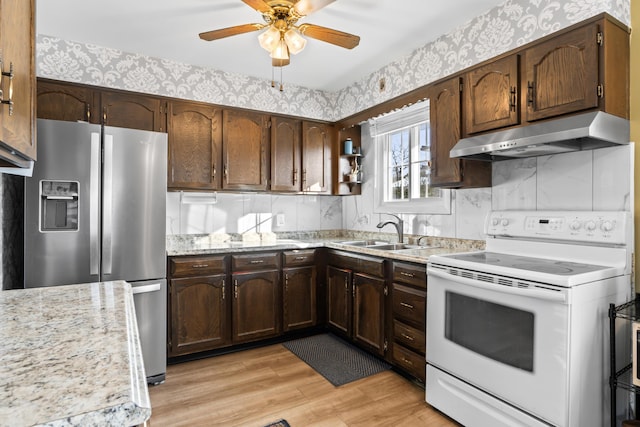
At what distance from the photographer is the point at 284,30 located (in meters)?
2.04

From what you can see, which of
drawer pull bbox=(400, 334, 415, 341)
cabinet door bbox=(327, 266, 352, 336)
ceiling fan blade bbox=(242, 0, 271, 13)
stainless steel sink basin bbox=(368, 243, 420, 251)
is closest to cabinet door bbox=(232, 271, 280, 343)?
cabinet door bbox=(327, 266, 352, 336)

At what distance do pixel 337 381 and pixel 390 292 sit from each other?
0.73m

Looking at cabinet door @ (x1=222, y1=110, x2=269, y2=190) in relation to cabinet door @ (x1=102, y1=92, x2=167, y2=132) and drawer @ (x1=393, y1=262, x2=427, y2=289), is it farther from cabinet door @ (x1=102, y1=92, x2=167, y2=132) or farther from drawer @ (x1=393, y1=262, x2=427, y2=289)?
drawer @ (x1=393, y1=262, x2=427, y2=289)

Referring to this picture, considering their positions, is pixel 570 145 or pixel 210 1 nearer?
pixel 570 145

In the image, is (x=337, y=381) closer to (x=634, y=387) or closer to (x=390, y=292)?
(x=390, y=292)

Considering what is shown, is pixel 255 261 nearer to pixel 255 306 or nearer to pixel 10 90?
pixel 255 306

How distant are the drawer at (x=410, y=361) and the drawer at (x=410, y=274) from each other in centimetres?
48

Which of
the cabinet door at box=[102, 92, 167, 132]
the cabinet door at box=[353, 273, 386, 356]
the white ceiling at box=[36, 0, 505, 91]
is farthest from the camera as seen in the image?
the cabinet door at box=[102, 92, 167, 132]

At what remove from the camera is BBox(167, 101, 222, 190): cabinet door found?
314 cm

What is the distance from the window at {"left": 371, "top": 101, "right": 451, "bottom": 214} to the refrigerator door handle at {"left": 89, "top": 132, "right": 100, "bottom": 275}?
246 cm

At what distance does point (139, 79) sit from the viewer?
3.05m

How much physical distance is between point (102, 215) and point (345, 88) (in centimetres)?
261

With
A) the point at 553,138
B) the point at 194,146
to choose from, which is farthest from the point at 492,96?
the point at 194,146

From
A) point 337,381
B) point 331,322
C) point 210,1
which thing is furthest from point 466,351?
point 210,1
